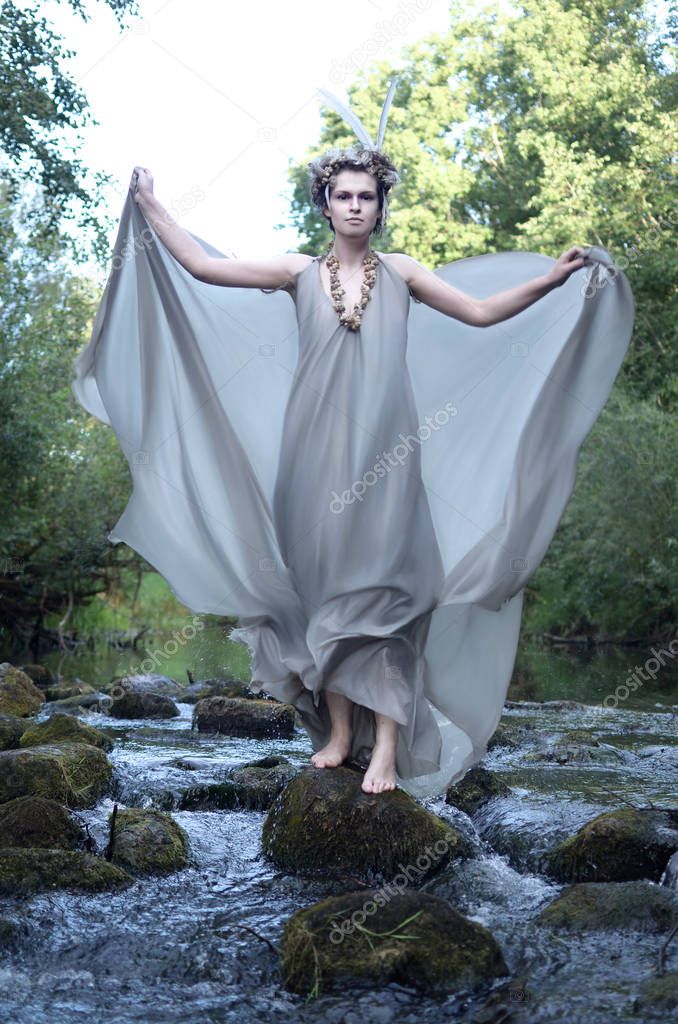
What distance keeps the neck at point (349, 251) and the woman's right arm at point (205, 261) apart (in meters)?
0.18

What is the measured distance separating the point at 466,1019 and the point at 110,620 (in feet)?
85.1

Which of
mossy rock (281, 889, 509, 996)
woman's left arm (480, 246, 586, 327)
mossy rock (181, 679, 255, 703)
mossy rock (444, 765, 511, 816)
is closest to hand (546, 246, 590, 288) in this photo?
woman's left arm (480, 246, 586, 327)

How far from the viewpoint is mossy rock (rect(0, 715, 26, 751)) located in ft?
27.2

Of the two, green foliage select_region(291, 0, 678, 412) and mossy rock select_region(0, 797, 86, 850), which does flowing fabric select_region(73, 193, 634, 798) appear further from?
green foliage select_region(291, 0, 678, 412)

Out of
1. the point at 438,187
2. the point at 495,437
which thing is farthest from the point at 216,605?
the point at 438,187

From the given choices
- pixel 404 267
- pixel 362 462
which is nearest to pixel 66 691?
pixel 362 462

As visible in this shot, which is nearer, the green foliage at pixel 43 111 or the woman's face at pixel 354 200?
the woman's face at pixel 354 200

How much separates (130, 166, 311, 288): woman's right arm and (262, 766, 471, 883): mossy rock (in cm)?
225

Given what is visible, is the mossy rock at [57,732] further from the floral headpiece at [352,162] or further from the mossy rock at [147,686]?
the mossy rock at [147,686]

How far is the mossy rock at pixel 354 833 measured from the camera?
517cm

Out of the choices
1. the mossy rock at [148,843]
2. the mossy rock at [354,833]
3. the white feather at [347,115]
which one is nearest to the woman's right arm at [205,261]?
the white feather at [347,115]

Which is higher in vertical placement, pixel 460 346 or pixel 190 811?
pixel 460 346

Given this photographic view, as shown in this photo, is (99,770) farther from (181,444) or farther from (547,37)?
(547,37)

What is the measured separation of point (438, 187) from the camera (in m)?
31.1
